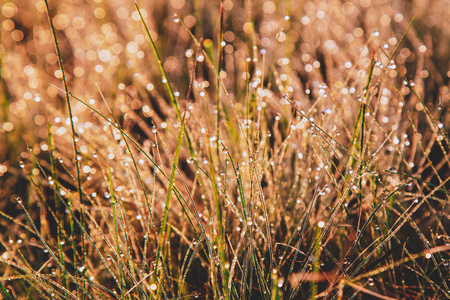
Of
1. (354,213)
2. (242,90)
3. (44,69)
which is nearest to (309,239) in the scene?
(354,213)

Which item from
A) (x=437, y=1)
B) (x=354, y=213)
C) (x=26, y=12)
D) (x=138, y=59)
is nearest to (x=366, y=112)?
(x=354, y=213)

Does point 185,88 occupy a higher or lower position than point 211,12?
lower

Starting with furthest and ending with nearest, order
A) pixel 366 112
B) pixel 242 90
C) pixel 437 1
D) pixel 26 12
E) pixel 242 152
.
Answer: pixel 26 12, pixel 437 1, pixel 242 90, pixel 242 152, pixel 366 112

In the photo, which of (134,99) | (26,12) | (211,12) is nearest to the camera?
(134,99)

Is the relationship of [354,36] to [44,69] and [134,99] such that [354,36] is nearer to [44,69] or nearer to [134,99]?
[134,99]

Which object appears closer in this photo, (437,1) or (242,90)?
(242,90)

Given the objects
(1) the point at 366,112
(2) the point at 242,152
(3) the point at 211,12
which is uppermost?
(3) the point at 211,12

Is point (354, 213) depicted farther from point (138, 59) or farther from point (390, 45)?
point (138, 59)
